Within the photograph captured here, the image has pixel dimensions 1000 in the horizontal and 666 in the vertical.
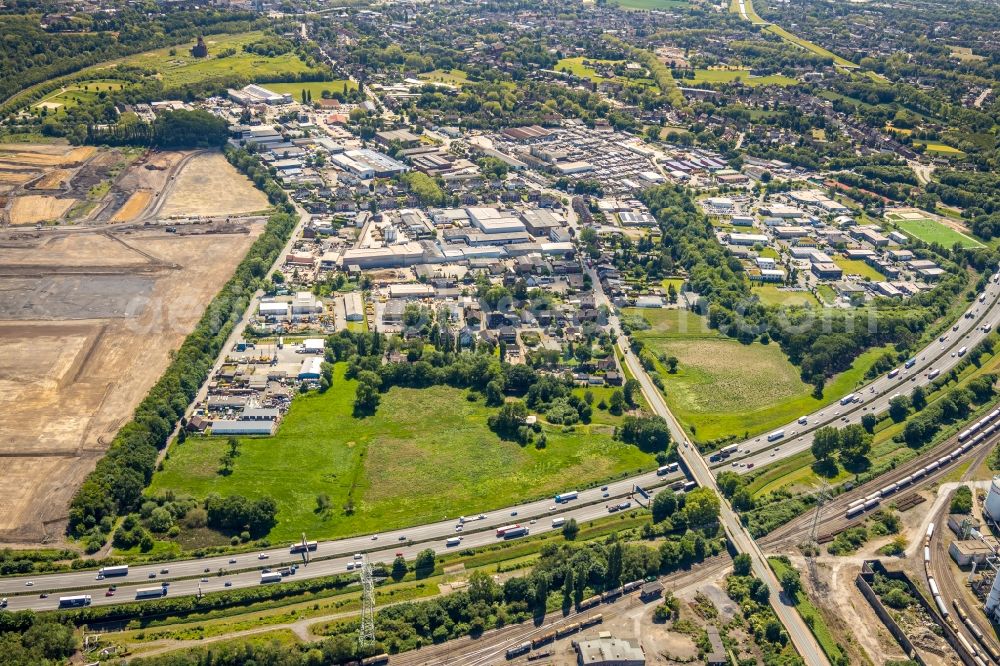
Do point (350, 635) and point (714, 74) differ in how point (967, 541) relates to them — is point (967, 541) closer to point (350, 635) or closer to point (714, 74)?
point (350, 635)

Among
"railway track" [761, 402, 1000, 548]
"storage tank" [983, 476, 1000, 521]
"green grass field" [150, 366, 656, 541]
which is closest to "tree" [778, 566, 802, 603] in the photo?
"railway track" [761, 402, 1000, 548]

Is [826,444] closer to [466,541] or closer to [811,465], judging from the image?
[811,465]

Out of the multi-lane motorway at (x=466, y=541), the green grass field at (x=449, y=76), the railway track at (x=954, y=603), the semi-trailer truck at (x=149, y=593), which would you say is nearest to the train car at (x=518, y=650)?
the multi-lane motorway at (x=466, y=541)

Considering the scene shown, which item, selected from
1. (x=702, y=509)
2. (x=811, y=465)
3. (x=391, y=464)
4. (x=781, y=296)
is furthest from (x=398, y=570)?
(x=781, y=296)

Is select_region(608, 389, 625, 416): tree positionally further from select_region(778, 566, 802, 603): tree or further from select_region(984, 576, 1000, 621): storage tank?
select_region(984, 576, 1000, 621): storage tank

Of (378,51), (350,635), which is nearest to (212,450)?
(350,635)

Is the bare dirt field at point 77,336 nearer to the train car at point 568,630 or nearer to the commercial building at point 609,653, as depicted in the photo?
the train car at point 568,630
